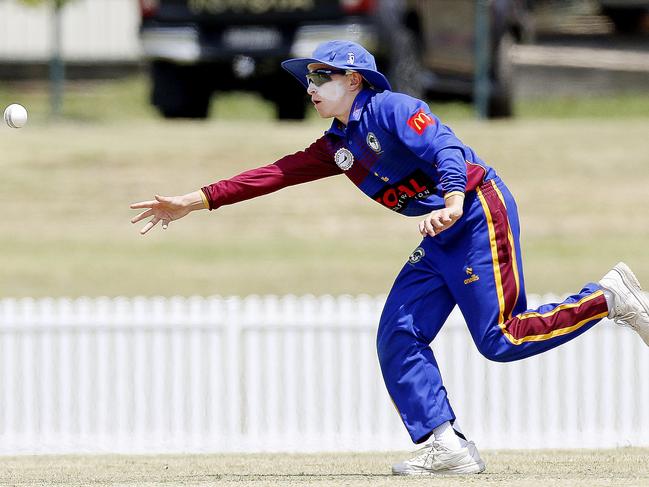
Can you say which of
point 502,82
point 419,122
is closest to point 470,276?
point 419,122

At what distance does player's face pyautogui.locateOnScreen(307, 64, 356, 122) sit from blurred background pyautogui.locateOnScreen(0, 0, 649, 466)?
307 centimetres

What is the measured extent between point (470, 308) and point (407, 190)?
1.68 ft

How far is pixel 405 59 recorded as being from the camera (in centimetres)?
1564

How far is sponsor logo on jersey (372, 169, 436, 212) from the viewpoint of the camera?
646 centimetres

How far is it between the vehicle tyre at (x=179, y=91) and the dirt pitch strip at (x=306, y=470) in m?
7.75

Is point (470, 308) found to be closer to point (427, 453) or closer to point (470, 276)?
→ point (470, 276)

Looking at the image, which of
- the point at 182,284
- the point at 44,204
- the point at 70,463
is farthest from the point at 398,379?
the point at 44,204

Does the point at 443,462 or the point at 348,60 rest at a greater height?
the point at 348,60

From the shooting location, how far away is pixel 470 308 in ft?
21.3

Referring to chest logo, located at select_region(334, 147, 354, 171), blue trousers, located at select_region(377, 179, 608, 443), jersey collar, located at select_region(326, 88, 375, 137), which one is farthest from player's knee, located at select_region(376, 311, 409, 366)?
jersey collar, located at select_region(326, 88, 375, 137)

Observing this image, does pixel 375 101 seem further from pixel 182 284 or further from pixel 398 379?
pixel 182 284

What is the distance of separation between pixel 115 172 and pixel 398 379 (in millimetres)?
8562

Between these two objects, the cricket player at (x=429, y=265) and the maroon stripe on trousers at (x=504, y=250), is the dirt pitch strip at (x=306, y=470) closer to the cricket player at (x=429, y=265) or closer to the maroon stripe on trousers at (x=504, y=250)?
the cricket player at (x=429, y=265)

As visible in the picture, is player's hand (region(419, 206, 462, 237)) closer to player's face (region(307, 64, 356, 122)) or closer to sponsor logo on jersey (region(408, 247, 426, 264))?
sponsor logo on jersey (region(408, 247, 426, 264))
